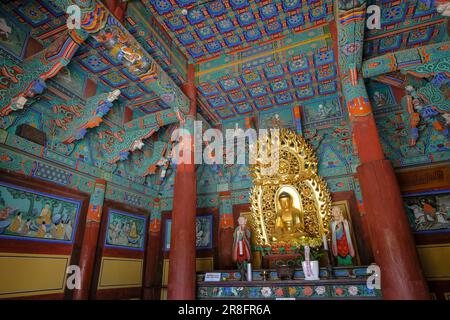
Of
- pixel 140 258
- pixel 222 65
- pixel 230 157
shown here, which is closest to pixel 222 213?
pixel 230 157

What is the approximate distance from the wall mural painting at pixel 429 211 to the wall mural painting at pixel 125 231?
6.99 meters

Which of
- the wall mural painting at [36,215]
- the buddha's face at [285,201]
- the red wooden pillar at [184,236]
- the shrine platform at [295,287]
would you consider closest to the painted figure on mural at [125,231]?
the wall mural painting at [36,215]

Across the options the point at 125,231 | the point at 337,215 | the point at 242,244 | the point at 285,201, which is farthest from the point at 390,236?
the point at 125,231

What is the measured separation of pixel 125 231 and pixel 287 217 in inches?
172

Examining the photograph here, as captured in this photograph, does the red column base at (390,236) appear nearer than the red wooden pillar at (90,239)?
Yes

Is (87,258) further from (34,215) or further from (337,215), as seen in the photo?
(337,215)

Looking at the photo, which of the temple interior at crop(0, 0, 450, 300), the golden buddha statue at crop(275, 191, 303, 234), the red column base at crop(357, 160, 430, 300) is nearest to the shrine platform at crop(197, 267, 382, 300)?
the temple interior at crop(0, 0, 450, 300)

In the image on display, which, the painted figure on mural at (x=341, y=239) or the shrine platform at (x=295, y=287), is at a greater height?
the painted figure on mural at (x=341, y=239)

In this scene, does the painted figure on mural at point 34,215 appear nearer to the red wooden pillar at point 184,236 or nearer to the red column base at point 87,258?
the red column base at point 87,258

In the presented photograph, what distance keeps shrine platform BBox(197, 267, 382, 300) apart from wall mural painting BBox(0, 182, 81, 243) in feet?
9.97

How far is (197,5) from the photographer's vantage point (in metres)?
5.17

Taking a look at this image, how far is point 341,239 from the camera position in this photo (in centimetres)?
600

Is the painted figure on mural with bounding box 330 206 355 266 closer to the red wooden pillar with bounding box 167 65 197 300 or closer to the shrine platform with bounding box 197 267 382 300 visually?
the shrine platform with bounding box 197 267 382 300

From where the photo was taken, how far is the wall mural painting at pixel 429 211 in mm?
5660
